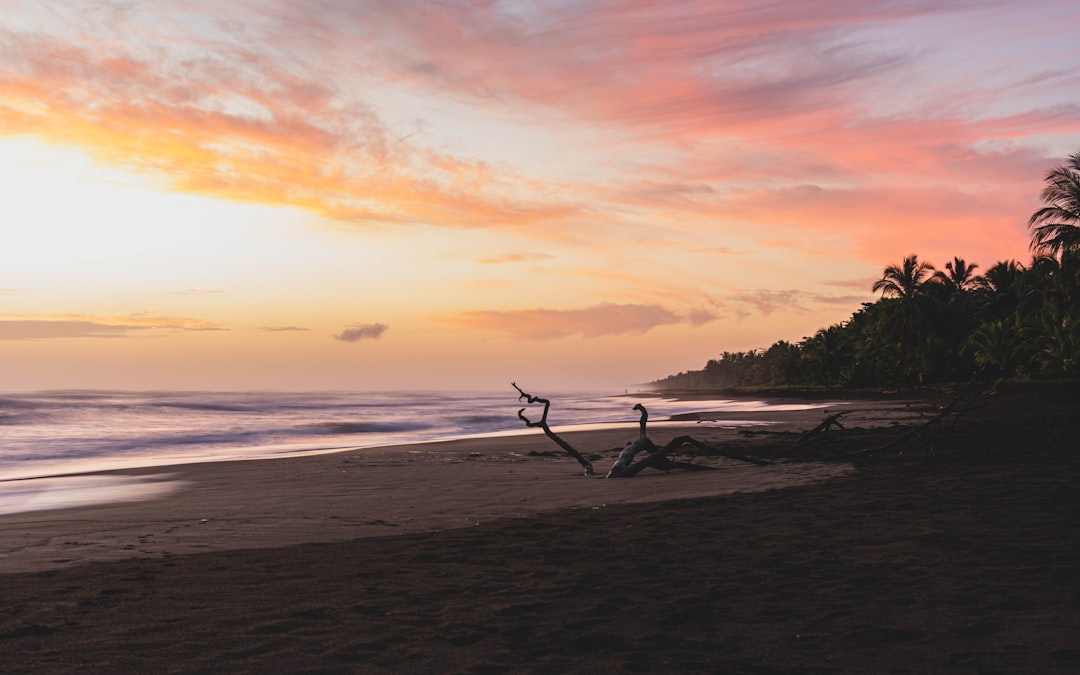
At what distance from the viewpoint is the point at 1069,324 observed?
40.0m

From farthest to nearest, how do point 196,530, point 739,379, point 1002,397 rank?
point 739,379 → point 1002,397 → point 196,530

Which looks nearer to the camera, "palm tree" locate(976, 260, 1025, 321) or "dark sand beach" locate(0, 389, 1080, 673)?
"dark sand beach" locate(0, 389, 1080, 673)

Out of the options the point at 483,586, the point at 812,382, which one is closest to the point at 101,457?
the point at 483,586

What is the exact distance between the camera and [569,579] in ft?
22.4

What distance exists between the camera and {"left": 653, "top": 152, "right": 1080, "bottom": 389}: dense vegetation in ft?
123

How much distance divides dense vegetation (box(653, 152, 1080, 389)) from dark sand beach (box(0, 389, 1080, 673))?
30123 mm

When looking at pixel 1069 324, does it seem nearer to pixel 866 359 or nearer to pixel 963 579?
pixel 866 359

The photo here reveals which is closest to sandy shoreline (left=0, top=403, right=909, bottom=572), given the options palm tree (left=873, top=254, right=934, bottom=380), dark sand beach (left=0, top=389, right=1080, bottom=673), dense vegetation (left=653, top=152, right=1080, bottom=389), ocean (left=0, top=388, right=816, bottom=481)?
dark sand beach (left=0, top=389, right=1080, bottom=673)

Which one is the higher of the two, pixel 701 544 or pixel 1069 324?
pixel 1069 324

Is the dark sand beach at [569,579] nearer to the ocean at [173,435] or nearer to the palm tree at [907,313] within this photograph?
the ocean at [173,435]

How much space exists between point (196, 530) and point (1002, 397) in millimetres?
38612

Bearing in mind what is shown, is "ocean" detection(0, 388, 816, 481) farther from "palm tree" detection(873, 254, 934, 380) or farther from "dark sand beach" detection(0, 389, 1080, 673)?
"palm tree" detection(873, 254, 934, 380)

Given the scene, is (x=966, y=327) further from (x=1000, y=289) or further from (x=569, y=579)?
(x=569, y=579)

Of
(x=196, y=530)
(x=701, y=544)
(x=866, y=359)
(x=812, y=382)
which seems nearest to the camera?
(x=701, y=544)
